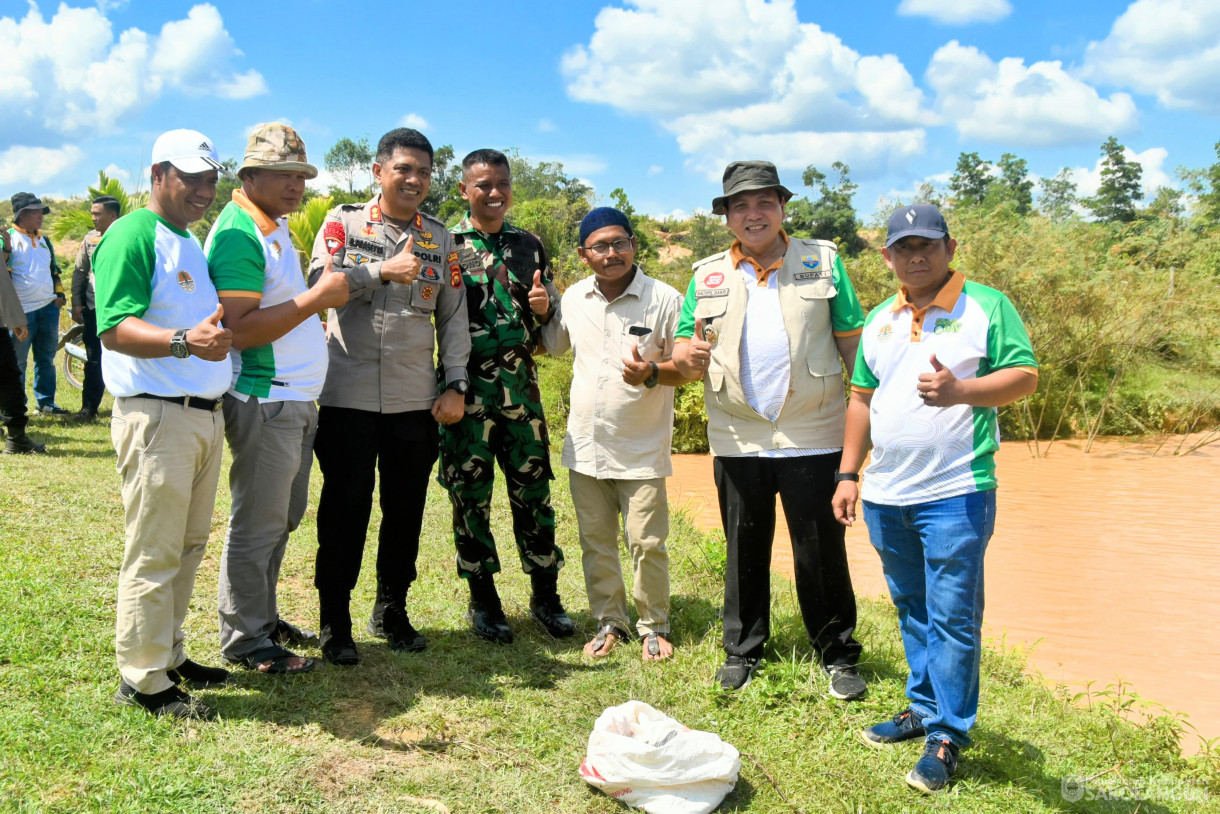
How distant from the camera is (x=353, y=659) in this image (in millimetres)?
3955

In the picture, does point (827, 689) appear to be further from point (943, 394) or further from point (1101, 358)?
point (1101, 358)

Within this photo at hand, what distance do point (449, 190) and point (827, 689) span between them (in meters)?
43.1

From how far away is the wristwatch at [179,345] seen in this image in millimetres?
2961

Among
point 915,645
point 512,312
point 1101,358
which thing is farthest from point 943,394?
point 1101,358

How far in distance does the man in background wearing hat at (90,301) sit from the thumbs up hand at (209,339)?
6.29 meters

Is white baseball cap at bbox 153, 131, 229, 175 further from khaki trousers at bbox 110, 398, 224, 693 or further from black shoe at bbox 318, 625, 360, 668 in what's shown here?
black shoe at bbox 318, 625, 360, 668

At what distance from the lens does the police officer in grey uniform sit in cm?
388

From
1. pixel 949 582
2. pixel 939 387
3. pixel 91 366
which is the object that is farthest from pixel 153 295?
pixel 91 366

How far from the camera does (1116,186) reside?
48062mm

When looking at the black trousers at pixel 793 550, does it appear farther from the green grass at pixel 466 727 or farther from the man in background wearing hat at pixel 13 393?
the man in background wearing hat at pixel 13 393

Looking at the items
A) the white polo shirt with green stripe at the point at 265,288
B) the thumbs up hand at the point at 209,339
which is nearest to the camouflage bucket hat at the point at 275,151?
the white polo shirt with green stripe at the point at 265,288

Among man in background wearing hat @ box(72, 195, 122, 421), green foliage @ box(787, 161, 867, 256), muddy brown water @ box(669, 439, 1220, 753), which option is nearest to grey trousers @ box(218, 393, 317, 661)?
muddy brown water @ box(669, 439, 1220, 753)

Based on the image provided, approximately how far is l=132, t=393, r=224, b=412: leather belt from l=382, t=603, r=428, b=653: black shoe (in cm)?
141

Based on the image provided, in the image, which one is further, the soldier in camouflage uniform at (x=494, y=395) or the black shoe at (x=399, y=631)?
the soldier in camouflage uniform at (x=494, y=395)
